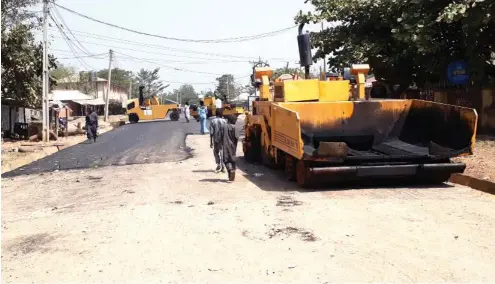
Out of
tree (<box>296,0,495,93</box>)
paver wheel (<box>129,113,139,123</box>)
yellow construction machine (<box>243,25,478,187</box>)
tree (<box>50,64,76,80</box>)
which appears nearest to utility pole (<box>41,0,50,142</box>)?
tree (<box>296,0,495,93</box>)

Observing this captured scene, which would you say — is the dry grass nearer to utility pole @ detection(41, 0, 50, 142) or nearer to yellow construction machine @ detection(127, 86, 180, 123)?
utility pole @ detection(41, 0, 50, 142)

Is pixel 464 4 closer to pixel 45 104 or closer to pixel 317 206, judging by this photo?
pixel 317 206

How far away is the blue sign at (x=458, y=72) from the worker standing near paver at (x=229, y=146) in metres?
→ 7.11

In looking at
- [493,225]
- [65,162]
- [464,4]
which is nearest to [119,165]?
[65,162]

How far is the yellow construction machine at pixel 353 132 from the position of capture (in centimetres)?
992

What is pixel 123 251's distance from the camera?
630 cm

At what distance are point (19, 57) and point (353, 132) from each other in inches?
768

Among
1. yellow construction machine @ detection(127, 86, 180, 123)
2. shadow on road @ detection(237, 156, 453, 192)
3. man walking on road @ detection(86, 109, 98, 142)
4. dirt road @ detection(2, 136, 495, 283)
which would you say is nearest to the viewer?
dirt road @ detection(2, 136, 495, 283)

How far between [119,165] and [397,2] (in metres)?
8.71

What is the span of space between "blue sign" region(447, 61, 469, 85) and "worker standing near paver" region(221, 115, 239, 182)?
23.3 ft

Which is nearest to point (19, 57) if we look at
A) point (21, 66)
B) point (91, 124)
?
point (21, 66)

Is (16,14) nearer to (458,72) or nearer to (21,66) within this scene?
(21,66)

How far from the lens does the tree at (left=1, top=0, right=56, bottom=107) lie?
2575 cm

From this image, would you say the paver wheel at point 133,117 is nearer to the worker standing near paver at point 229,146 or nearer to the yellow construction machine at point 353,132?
the yellow construction machine at point 353,132
